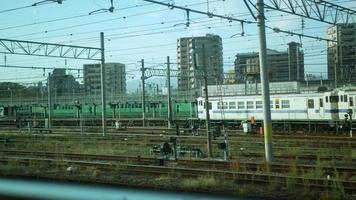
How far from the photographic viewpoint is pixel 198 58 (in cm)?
1981

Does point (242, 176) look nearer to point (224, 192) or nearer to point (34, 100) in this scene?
point (224, 192)

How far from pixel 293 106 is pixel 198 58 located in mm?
20088

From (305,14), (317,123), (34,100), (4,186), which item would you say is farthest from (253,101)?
(34,100)

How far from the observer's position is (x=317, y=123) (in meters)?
36.8

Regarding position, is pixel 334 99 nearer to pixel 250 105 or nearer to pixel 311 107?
pixel 311 107

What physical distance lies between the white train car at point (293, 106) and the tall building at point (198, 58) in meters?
2.68

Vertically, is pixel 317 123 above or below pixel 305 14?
below

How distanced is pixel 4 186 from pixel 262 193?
242 inches

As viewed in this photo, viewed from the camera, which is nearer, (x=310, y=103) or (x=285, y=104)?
(x=310, y=103)

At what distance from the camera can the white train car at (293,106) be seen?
3512 centimetres

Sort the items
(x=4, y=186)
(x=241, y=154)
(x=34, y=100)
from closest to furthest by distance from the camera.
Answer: (x=4, y=186), (x=241, y=154), (x=34, y=100)

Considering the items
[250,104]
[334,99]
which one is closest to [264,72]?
[334,99]

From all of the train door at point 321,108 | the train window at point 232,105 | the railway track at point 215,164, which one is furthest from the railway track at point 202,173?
the train window at point 232,105

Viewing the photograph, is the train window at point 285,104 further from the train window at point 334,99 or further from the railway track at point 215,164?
the railway track at point 215,164
